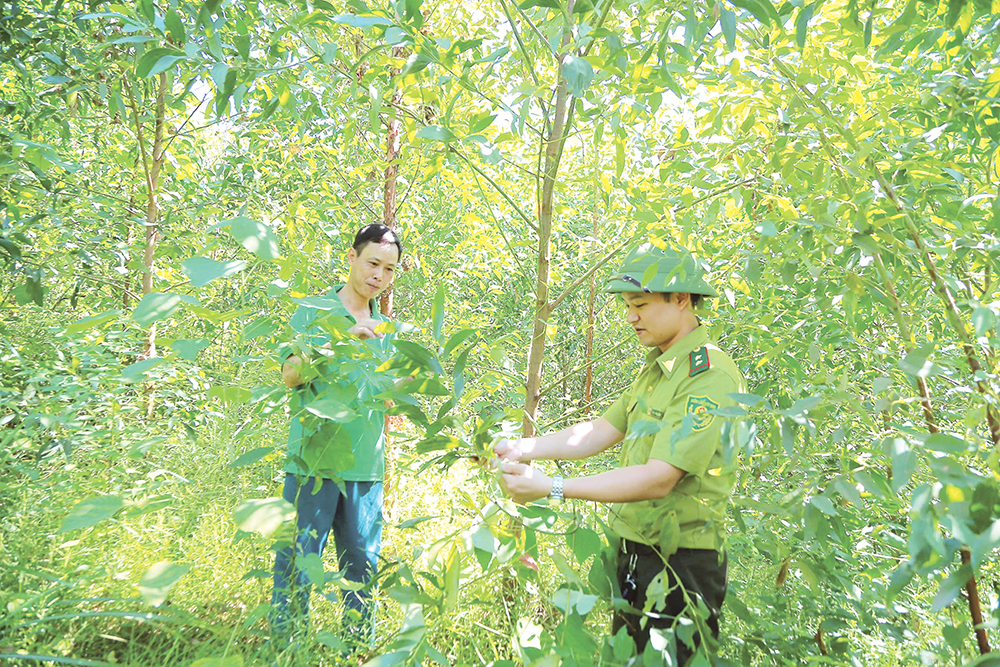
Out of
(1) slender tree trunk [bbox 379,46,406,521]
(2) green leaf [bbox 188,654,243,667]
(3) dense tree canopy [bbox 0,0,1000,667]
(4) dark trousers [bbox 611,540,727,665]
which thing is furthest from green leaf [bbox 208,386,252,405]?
(1) slender tree trunk [bbox 379,46,406,521]

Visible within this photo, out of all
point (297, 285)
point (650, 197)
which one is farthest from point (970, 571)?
point (650, 197)

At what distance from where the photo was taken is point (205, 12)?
1.11 m

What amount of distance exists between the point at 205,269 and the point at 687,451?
1.03m

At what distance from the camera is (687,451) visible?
4.47 ft

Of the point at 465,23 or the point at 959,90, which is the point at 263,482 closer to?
the point at 465,23

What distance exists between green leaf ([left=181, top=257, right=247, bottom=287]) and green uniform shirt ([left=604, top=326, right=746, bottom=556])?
2.71 ft

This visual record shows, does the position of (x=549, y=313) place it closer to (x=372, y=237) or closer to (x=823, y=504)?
(x=372, y=237)

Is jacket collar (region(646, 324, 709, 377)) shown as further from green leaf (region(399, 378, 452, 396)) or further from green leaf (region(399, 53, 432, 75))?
green leaf (region(399, 53, 432, 75))

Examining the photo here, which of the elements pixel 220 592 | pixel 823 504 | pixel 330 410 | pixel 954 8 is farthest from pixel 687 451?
pixel 220 592

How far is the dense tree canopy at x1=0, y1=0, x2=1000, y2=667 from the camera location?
1.00 m

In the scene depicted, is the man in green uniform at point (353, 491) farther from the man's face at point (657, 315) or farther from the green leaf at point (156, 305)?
the man's face at point (657, 315)

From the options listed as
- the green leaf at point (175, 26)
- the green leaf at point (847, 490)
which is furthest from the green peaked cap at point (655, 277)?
the green leaf at point (175, 26)

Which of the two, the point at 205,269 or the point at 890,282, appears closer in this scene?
the point at 205,269

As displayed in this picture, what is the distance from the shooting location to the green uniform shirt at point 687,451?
136 centimetres
